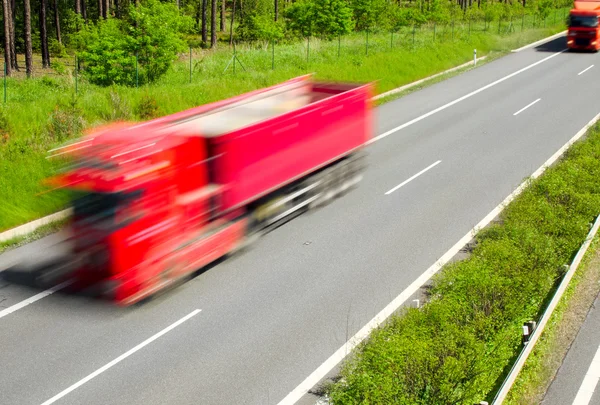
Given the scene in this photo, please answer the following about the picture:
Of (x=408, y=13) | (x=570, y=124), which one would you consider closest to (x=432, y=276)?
(x=570, y=124)

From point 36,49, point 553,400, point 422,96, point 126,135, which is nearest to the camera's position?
point 553,400

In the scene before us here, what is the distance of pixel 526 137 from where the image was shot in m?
23.8

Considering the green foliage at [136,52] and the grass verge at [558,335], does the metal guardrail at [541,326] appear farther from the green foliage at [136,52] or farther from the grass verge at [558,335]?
the green foliage at [136,52]

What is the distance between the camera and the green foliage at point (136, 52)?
89.4ft

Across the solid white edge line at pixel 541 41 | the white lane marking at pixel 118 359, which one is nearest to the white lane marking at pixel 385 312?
the white lane marking at pixel 118 359

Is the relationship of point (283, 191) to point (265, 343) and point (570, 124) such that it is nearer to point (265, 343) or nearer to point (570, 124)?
point (265, 343)

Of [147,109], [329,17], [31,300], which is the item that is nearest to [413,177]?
[147,109]

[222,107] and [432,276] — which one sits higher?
[222,107]

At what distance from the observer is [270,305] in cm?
1292

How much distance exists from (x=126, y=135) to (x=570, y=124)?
56.9ft

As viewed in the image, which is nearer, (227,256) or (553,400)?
(553,400)

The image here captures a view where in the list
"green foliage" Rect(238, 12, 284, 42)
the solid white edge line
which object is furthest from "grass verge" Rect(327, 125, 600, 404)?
"green foliage" Rect(238, 12, 284, 42)

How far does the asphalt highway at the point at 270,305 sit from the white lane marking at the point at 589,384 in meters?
3.48

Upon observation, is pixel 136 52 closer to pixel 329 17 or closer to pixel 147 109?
pixel 147 109
